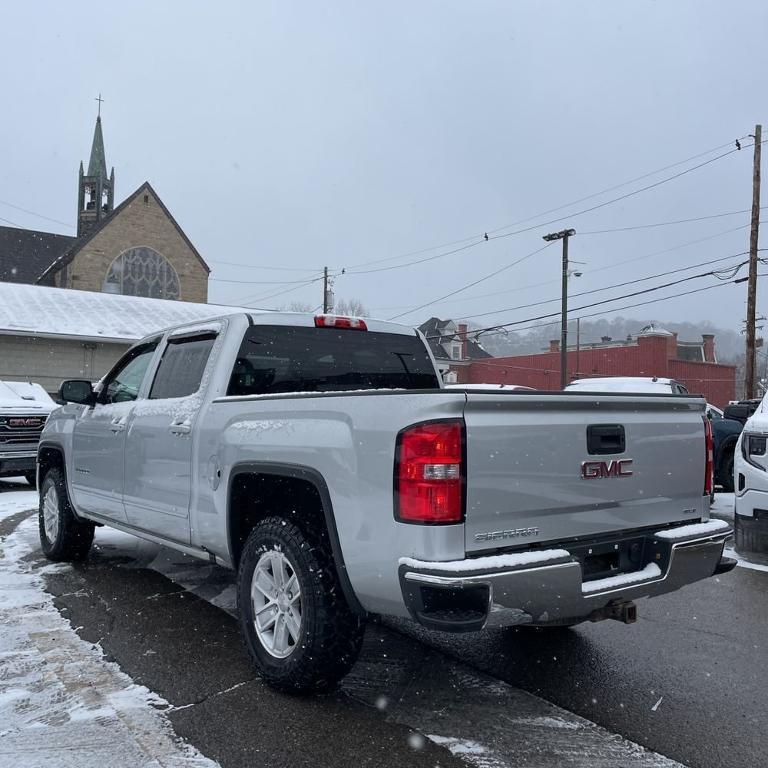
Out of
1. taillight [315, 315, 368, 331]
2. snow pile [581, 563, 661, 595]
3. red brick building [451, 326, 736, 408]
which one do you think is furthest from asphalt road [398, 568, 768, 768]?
red brick building [451, 326, 736, 408]

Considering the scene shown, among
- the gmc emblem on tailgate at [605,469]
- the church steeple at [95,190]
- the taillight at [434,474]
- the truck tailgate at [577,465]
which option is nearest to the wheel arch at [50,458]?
the taillight at [434,474]

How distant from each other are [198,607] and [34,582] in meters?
1.50

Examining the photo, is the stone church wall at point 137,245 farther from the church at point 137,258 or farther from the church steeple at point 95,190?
the church steeple at point 95,190

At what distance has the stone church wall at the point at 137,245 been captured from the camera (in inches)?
1677

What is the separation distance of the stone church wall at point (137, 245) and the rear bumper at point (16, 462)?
1332 inches

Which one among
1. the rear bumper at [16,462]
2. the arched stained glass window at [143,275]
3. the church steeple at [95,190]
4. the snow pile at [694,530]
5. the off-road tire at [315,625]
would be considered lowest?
the rear bumper at [16,462]

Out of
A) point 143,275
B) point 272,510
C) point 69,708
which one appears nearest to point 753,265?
point 272,510

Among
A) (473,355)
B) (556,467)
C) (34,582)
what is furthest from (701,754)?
(473,355)

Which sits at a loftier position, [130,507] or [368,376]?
[368,376]

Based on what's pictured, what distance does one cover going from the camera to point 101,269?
43219 mm

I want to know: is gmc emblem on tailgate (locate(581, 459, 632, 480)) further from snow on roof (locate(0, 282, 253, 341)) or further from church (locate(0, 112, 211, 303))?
church (locate(0, 112, 211, 303))

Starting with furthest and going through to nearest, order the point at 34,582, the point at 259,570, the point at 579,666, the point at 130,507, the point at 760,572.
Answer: the point at 760,572 < the point at 34,582 < the point at 130,507 < the point at 579,666 < the point at 259,570

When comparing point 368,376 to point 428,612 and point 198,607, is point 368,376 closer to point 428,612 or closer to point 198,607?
point 198,607

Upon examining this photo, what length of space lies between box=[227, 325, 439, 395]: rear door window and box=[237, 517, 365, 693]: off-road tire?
1.28m
